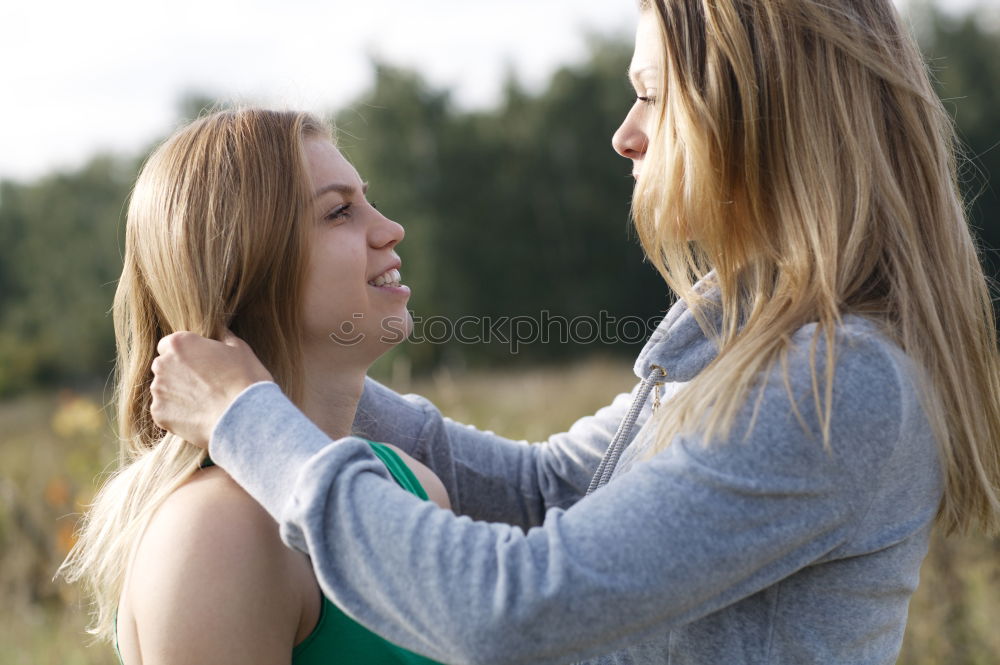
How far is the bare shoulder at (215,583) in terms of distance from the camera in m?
1.71

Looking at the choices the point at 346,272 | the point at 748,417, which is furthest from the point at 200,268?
the point at 748,417

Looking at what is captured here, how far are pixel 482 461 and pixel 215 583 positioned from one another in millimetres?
1038

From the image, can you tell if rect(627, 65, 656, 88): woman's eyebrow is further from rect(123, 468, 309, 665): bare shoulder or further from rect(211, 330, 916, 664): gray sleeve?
rect(123, 468, 309, 665): bare shoulder

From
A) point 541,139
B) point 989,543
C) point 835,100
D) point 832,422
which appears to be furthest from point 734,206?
point 541,139

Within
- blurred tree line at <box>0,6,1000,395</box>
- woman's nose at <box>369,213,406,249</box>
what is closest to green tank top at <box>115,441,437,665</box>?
woman's nose at <box>369,213,406,249</box>

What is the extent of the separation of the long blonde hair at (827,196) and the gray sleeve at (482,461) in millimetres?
886

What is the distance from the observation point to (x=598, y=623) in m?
1.43

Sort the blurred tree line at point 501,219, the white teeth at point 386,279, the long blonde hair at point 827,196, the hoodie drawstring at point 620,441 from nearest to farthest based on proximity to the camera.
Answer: the long blonde hair at point 827,196 → the hoodie drawstring at point 620,441 → the white teeth at point 386,279 → the blurred tree line at point 501,219

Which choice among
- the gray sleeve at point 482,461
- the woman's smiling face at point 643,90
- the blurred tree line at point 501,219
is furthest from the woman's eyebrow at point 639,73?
the blurred tree line at point 501,219

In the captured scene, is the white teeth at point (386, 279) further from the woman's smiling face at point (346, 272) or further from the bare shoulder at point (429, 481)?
the bare shoulder at point (429, 481)

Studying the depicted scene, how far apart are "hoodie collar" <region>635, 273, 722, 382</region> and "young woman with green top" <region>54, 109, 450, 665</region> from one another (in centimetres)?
62

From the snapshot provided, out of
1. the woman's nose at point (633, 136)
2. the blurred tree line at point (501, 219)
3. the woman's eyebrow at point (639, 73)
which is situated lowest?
the blurred tree line at point (501, 219)

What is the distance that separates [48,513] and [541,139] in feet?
61.2

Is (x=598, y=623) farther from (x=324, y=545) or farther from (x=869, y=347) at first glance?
(x=869, y=347)
